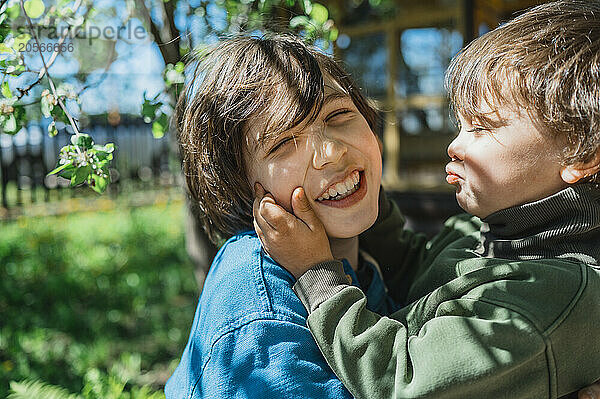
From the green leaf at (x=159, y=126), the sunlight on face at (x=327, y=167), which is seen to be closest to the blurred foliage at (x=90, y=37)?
the green leaf at (x=159, y=126)

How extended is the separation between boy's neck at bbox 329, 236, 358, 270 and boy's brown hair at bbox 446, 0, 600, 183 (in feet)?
1.65

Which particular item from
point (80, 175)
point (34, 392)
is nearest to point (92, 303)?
point (34, 392)

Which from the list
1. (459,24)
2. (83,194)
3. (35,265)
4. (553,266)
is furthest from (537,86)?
(83,194)

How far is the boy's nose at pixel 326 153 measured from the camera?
156 cm

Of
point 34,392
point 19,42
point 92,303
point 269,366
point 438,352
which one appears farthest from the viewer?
point 92,303

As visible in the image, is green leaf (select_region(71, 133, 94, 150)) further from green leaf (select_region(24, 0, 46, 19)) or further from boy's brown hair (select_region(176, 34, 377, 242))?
green leaf (select_region(24, 0, 46, 19))

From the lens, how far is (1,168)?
8992mm

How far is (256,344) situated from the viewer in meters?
1.42

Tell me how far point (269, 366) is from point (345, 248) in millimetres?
509

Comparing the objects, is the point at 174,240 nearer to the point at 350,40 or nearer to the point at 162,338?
the point at 162,338

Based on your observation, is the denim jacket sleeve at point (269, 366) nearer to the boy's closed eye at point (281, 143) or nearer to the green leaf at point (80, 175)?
the boy's closed eye at point (281, 143)

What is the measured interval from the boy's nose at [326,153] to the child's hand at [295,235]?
9cm

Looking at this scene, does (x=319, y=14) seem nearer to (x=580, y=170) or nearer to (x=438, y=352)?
(x=580, y=170)

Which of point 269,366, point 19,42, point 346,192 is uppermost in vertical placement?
point 19,42
